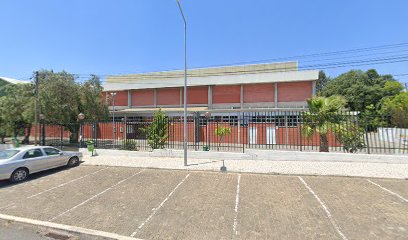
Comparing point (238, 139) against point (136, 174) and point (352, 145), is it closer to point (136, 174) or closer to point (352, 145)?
point (352, 145)

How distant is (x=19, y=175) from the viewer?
7.96 metres

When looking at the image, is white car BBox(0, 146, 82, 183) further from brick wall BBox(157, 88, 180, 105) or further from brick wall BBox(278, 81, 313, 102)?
brick wall BBox(278, 81, 313, 102)

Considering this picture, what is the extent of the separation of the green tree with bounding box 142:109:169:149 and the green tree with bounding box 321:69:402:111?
36146 mm

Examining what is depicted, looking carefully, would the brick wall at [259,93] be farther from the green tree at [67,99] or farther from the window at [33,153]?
the window at [33,153]

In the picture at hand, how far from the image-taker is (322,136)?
10055 millimetres

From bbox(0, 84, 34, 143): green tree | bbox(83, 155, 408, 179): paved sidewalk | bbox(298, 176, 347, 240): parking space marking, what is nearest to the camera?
bbox(298, 176, 347, 240): parking space marking

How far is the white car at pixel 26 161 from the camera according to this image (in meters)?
7.62

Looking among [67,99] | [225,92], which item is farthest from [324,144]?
[67,99]

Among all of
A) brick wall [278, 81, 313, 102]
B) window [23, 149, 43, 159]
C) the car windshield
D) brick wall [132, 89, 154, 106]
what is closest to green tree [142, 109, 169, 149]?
window [23, 149, 43, 159]

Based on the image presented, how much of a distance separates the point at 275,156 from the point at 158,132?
7.42m

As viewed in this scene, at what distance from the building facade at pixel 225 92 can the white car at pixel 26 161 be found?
12113 mm

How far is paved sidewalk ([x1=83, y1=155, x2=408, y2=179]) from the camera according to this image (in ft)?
26.0

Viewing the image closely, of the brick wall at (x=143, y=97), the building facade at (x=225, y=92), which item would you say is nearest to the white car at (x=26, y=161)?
the building facade at (x=225, y=92)

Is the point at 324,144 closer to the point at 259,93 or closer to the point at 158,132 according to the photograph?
the point at 158,132
